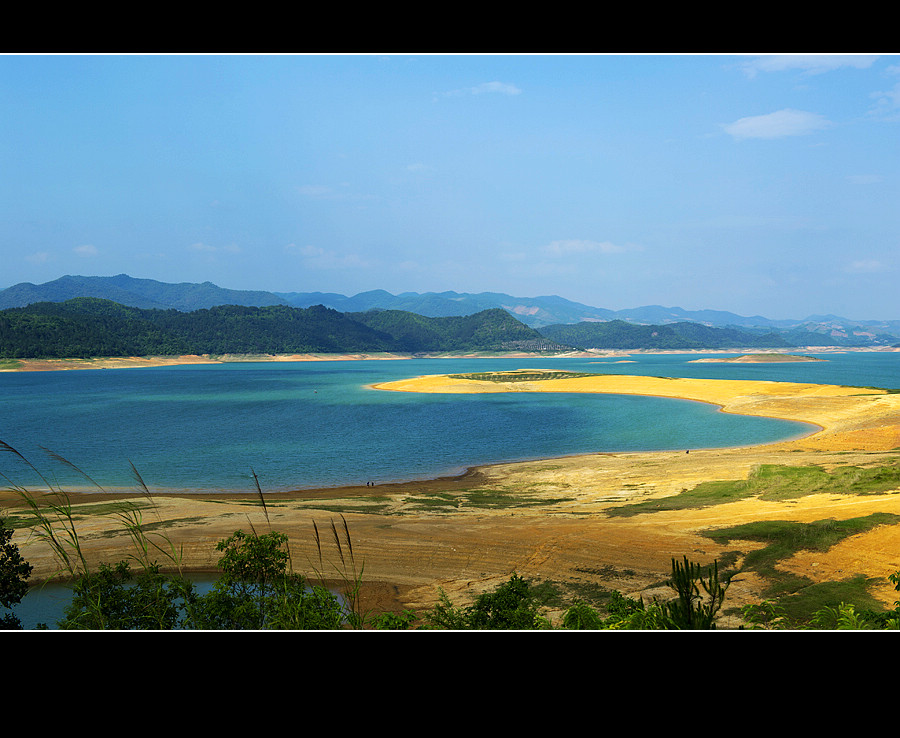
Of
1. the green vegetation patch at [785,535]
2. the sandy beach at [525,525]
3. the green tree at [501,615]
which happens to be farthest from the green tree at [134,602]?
the green vegetation patch at [785,535]

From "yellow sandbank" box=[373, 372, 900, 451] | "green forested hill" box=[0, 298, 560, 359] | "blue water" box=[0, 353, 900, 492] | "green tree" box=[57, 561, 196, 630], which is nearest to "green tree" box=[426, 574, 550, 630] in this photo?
"green tree" box=[57, 561, 196, 630]

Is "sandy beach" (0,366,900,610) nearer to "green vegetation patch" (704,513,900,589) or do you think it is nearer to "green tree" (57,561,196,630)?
"green vegetation patch" (704,513,900,589)

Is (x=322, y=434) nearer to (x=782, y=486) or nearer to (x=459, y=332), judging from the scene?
(x=782, y=486)

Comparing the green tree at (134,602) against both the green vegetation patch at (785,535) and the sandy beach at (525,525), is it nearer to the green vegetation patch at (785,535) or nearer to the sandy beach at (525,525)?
the sandy beach at (525,525)

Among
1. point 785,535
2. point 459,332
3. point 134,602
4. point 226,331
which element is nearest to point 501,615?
point 134,602
